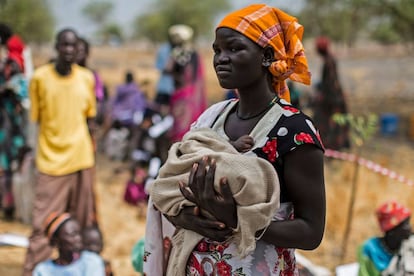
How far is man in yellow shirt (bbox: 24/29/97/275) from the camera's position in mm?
4109

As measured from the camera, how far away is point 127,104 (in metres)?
8.68

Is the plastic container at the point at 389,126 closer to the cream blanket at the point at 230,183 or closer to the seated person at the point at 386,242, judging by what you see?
the seated person at the point at 386,242

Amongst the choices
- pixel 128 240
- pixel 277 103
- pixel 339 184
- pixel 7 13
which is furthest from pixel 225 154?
pixel 7 13

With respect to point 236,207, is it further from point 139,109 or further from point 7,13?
point 7,13

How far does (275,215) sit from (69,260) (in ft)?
6.87

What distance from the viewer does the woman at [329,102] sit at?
7.65 meters

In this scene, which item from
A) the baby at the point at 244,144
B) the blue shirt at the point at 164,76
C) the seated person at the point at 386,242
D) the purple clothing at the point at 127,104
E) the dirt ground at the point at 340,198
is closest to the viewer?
the baby at the point at 244,144

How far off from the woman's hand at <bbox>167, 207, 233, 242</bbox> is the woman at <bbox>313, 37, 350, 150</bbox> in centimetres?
624

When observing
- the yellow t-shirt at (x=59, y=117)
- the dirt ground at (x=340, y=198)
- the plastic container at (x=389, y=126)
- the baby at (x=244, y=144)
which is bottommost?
the dirt ground at (x=340, y=198)

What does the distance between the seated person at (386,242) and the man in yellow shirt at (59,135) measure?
7.16 feet

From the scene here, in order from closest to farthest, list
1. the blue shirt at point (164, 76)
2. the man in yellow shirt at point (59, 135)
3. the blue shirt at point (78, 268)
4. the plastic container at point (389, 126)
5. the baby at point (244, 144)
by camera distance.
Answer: the baby at point (244, 144) < the blue shirt at point (78, 268) < the man in yellow shirt at point (59, 135) < the blue shirt at point (164, 76) < the plastic container at point (389, 126)

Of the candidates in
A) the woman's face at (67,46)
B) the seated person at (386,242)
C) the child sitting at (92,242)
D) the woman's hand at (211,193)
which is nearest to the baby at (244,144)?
the woman's hand at (211,193)

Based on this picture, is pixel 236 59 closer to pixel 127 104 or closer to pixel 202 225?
pixel 202 225

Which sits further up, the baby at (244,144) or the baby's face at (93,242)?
the baby at (244,144)
